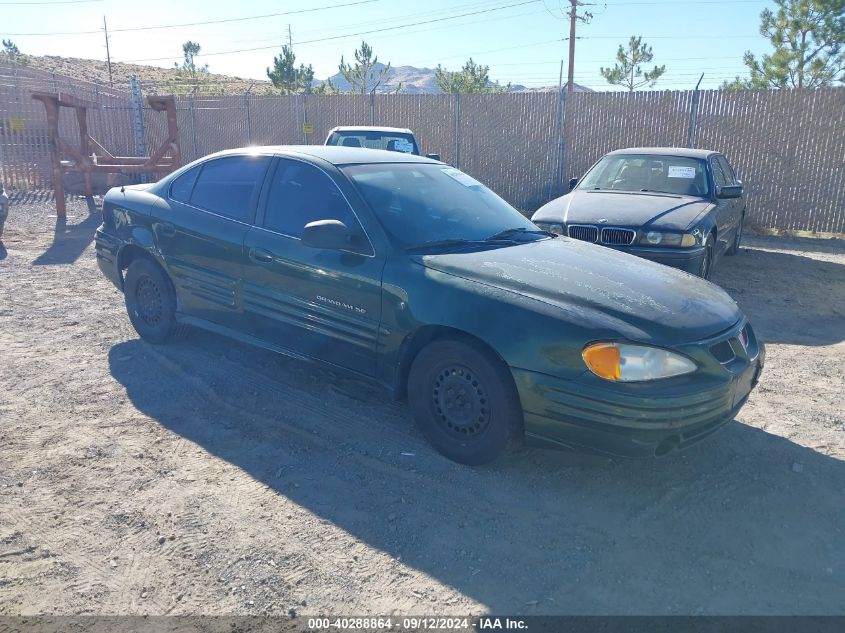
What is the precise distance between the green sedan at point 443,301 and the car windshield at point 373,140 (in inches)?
226

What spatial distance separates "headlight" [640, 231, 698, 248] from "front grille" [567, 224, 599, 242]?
463 mm

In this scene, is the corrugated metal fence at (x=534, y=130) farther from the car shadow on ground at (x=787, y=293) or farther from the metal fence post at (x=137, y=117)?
the car shadow on ground at (x=787, y=293)

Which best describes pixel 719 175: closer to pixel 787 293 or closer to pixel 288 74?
pixel 787 293

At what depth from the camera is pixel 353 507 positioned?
3363mm

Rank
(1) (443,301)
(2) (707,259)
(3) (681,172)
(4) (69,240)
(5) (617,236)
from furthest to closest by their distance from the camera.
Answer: (4) (69,240)
(3) (681,172)
(2) (707,259)
(5) (617,236)
(1) (443,301)

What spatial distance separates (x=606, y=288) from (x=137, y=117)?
17193 millimetres

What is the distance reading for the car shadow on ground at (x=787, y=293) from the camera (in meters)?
6.49

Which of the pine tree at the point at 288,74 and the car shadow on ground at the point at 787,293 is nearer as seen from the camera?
the car shadow on ground at the point at 787,293

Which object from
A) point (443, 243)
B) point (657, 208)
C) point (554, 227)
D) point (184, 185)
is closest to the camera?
point (443, 243)

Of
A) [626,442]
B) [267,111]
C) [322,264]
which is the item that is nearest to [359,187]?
[322,264]

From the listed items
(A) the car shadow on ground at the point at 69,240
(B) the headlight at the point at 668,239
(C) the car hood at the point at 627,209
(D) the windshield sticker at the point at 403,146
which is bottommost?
(A) the car shadow on ground at the point at 69,240

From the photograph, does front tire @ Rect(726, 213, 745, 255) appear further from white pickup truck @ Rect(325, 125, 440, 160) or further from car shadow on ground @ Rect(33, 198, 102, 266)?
car shadow on ground @ Rect(33, 198, 102, 266)

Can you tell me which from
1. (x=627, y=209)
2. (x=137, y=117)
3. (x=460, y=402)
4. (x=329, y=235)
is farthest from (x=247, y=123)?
(x=460, y=402)

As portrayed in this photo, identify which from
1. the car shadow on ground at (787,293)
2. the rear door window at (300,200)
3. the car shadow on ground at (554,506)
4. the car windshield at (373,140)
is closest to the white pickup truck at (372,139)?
the car windshield at (373,140)
